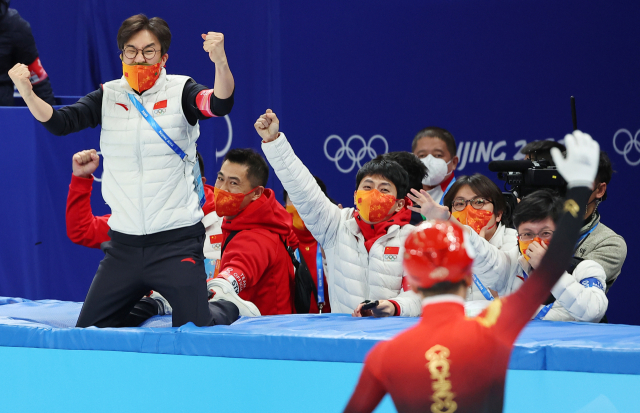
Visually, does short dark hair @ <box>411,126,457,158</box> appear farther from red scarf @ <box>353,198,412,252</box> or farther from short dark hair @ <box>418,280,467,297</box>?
short dark hair @ <box>418,280,467,297</box>

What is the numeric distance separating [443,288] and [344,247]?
86.3 inches


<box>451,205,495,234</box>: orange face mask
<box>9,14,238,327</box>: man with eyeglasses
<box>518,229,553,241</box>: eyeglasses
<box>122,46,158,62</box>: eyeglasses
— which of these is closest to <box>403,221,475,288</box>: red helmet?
<box>518,229,553,241</box>: eyeglasses

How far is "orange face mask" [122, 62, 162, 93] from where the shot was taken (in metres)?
3.19

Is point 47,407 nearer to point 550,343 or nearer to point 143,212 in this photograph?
point 143,212

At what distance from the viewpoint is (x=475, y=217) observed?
3.82 metres

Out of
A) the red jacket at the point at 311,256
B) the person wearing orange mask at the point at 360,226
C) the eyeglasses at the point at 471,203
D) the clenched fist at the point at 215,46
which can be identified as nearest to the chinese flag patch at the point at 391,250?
the person wearing orange mask at the point at 360,226

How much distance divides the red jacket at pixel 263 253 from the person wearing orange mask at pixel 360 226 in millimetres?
271

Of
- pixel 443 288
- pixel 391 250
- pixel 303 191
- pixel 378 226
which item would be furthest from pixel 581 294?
pixel 443 288

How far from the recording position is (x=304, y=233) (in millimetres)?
4680

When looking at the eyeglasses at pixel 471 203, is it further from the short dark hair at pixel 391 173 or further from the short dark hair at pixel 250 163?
the short dark hair at pixel 250 163

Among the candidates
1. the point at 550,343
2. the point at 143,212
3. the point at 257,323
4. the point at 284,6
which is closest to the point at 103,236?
the point at 143,212

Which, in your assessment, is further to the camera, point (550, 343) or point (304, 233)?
point (304, 233)

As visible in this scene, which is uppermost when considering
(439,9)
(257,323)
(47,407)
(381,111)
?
(439,9)

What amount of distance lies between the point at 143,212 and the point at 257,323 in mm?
662
